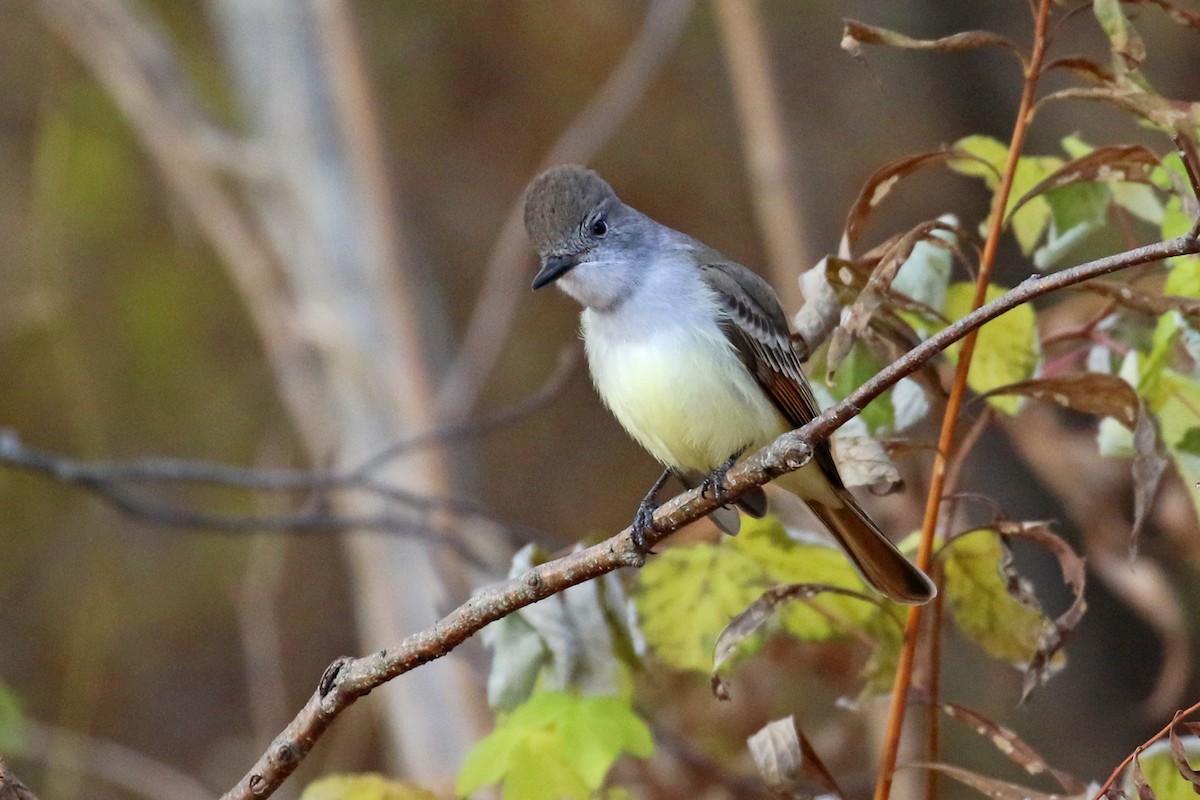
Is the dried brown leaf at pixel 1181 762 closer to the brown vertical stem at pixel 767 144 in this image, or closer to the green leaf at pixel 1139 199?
the green leaf at pixel 1139 199

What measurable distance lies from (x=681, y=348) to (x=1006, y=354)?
717 mm

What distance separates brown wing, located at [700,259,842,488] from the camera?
2588 mm

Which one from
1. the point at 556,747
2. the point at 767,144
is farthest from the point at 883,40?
the point at 767,144

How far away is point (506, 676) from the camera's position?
2047 millimetres

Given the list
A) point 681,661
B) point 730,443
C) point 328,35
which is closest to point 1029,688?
point 681,661

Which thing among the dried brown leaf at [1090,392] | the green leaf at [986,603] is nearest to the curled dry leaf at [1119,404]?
the dried brown leaf at [1090,392]

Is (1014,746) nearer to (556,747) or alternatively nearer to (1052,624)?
(1052,624)

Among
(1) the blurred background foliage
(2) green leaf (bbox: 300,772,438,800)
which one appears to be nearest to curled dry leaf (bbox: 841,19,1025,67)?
(2) green leaf (bbox: 300,772,438,800)

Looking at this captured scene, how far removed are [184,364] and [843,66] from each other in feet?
12.6

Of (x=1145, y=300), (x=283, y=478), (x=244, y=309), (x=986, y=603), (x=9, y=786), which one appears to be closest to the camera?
(x=9, y=786)

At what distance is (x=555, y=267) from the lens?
2723mm

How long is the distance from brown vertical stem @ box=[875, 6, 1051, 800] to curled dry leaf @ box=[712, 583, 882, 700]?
106 millimetres

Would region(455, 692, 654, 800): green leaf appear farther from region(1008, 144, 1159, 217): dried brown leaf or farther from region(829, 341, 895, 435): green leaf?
region(1008, 144, 1159, 217): dried brown leaf

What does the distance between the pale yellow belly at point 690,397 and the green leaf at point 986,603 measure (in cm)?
62
